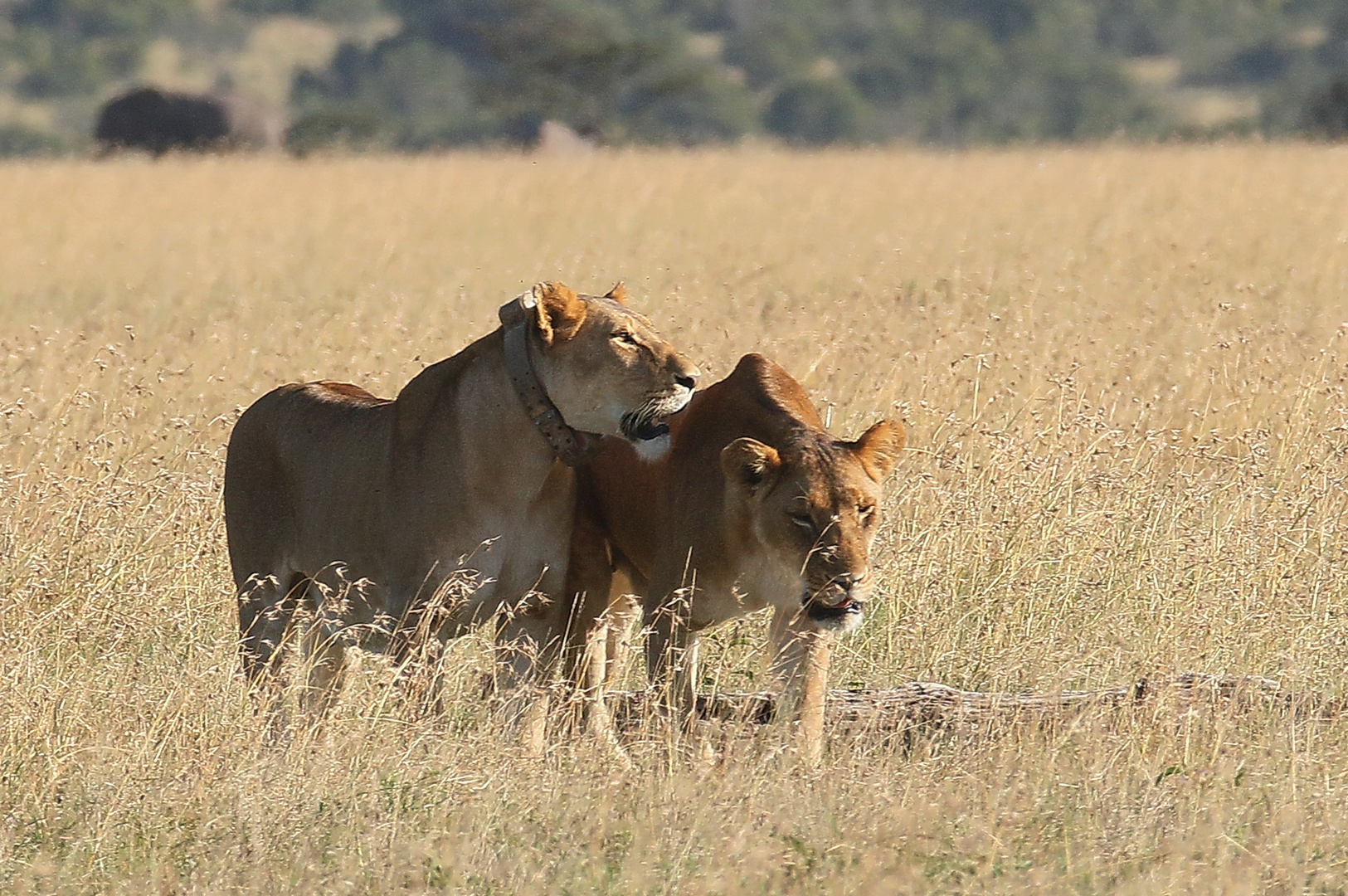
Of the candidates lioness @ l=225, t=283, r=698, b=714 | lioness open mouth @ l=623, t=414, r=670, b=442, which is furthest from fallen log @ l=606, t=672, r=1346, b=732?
lioness open mouth @ l=623, t=414, r=670, b=442

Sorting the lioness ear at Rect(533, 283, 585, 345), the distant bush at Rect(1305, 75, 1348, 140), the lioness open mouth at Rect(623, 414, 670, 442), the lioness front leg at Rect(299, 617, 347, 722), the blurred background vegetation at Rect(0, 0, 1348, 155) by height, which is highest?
the blurred background vegetation at Rect(0, 0, 1348, 155)

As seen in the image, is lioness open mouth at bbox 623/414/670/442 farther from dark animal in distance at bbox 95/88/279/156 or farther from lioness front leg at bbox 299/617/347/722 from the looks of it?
dark animal in distance at bbox 95/88/279/156

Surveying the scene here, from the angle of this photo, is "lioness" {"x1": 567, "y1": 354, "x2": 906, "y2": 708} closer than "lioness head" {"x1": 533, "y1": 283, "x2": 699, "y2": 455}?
Yes

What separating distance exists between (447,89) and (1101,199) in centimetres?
5463

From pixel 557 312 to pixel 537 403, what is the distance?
0.85ft

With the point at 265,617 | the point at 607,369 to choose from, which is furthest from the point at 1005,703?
the point at 265,617

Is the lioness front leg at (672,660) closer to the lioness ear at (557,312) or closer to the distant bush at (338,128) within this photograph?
the lioness ear at (557,312)

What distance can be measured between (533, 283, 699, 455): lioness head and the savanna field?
0.88 m

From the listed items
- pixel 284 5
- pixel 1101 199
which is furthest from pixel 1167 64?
pixel 1101 199

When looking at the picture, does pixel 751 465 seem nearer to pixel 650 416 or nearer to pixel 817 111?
pixel 650 416

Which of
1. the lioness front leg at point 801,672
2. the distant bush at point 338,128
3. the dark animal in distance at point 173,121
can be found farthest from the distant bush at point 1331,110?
the lioness front leg at point 801,672

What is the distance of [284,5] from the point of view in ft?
276

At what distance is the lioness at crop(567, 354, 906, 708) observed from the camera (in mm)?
5281

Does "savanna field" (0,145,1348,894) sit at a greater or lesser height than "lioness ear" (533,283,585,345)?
lesser
